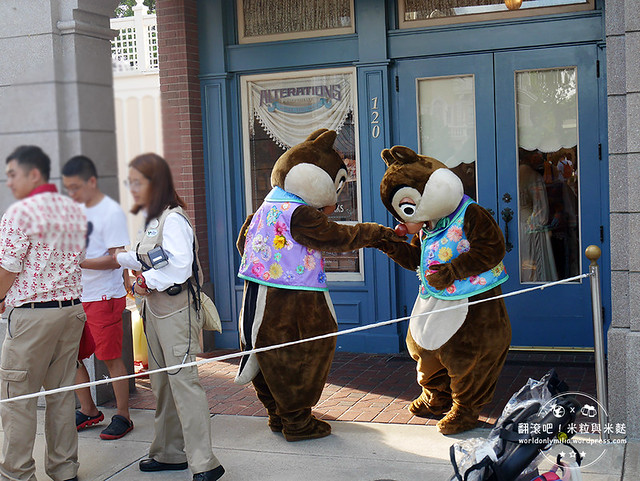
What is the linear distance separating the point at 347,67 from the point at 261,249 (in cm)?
292

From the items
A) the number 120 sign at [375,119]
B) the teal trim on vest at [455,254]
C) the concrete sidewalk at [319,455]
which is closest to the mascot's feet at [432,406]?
the concrete sidewalk at [319,455]

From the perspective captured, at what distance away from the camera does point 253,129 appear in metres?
7.37

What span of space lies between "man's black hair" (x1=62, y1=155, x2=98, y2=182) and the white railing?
0.15 meters

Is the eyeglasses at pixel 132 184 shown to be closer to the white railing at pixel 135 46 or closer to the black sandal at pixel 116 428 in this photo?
the white railing at pixel 135 46

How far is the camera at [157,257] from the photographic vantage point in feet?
12.0

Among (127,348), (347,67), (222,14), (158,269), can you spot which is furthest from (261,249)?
(222,14)

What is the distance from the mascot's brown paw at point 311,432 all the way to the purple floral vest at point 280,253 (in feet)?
2.91

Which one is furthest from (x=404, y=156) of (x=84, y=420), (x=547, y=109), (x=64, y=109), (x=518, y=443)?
(x=64, y=109)

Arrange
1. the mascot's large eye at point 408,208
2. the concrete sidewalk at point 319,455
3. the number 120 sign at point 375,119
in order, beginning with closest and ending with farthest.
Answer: the concrete sidewalk at point 319,455 → the mascot's large eye at point 408,208 → the number 120 sign at point 375,119

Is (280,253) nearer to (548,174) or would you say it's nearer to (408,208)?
(408,208)

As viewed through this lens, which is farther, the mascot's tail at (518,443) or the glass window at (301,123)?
the glass window at (301,123)

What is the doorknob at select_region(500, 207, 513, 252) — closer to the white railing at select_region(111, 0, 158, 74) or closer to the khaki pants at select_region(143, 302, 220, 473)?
the khaki pants at select_region(143, 302, 220, 473)

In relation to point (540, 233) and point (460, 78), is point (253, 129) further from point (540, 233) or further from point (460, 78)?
point (540, 233)

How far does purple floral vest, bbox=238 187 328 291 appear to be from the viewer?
4.64m
